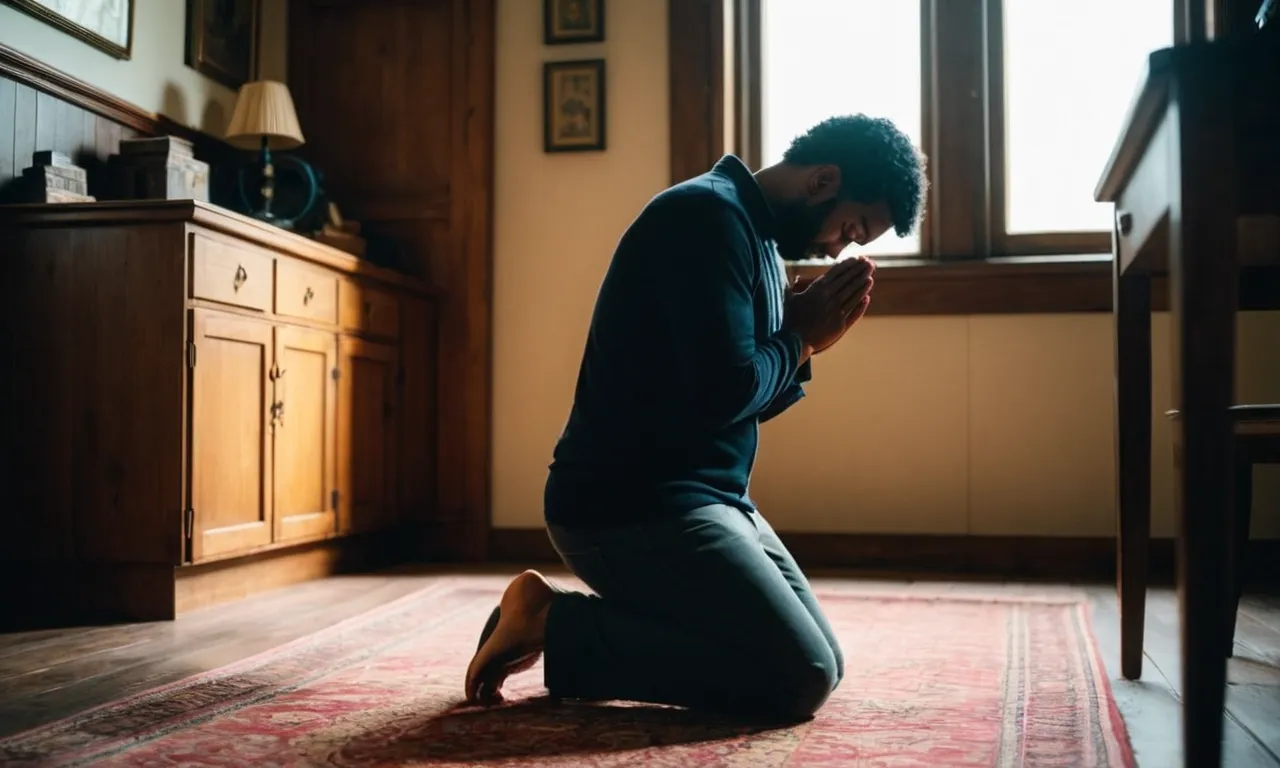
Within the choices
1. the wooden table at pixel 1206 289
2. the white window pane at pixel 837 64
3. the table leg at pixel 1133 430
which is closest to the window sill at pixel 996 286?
the white window pane at pixel 837 64

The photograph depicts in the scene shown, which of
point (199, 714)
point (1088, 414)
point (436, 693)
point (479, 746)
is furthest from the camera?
point (1088, 414)

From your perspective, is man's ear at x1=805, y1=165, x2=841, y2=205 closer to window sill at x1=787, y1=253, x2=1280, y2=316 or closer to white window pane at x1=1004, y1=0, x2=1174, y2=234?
window sill at x1=787, y1=253, x2=1280, y2=316

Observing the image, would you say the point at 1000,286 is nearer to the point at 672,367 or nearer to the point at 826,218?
the point at 826,218

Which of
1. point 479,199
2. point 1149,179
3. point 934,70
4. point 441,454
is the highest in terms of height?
point 934,70

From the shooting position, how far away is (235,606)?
2982mm

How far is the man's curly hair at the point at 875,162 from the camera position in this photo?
1.90 meters

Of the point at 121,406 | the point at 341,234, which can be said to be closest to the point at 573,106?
the point at 341,234

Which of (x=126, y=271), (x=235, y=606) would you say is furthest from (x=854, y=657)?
(x=126, y=271)

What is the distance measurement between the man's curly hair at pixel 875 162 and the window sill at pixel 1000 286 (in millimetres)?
1985

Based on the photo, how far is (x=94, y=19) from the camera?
10.8 feet

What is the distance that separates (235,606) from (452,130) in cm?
194

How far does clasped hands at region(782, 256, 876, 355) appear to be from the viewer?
1.93 m

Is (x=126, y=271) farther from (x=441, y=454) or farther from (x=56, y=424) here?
(x=441, y=454)

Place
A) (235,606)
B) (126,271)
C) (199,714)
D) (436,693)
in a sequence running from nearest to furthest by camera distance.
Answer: (199,714), (436,693), (126,271), (235,606)
